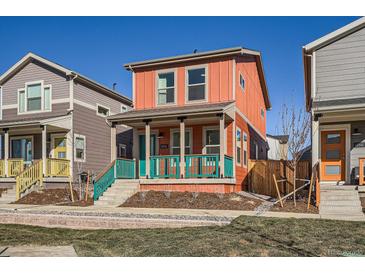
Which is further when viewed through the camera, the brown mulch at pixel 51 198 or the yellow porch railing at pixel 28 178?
the yellow porch railing at pixel 28 178

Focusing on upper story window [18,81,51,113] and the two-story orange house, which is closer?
the two-story orange house

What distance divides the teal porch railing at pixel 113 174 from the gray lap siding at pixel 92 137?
4251mm

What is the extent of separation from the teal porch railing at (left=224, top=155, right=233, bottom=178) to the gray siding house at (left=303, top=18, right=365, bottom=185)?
11.3 ft

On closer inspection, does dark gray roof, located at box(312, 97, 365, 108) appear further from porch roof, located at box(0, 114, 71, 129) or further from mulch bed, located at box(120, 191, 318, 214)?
porch roof, located at box(0, 114, 71, 129)

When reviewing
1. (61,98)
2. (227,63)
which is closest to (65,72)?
(61,98)

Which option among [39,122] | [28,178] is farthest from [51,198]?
[39,122]

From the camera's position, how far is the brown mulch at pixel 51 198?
1343cm

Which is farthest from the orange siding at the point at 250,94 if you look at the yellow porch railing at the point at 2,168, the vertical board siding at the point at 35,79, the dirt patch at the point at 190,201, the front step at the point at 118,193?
the yellow porch railing at the point at 2,168

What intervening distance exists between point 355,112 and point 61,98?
1424 cm

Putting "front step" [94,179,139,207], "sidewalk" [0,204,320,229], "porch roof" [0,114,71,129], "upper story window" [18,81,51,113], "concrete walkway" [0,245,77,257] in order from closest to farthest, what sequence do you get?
"concrete walkway" [0,245,77,257] → "sidewalk" [0,204,320,229] → "front step" [94,179,139,207] → "porch roof" [0,114,71,129] → "upper story window" [18,81,51,113]

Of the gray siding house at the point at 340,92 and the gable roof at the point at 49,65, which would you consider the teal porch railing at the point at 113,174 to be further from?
the gray siding house at the point at 340,92

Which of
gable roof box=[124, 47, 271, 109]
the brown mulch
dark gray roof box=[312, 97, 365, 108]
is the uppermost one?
gable roof box=[124, 47, 271, 109]

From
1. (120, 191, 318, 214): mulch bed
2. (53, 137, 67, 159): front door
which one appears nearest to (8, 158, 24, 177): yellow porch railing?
(53, 137, 67, 159): front door

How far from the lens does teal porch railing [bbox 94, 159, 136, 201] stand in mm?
13130
